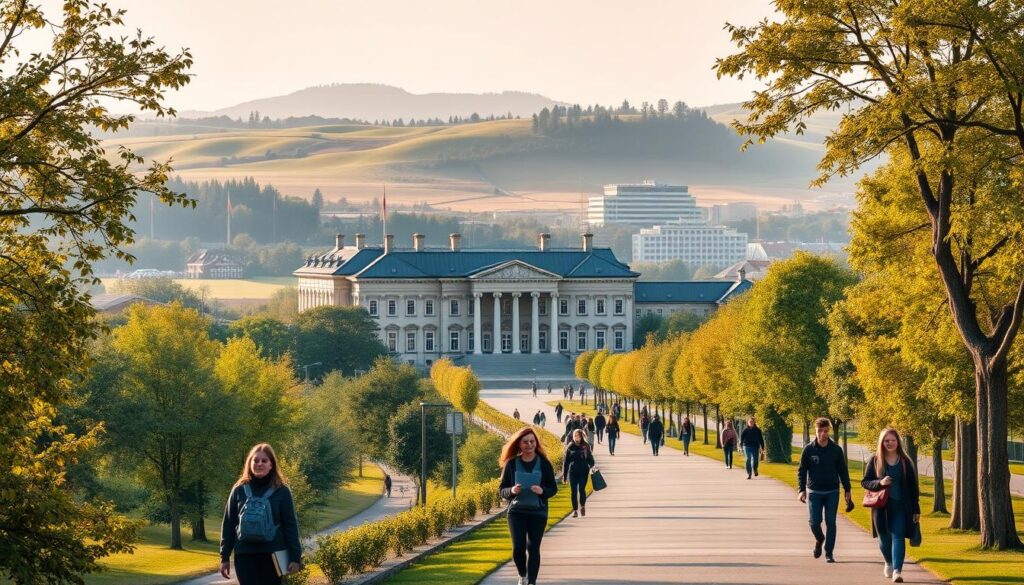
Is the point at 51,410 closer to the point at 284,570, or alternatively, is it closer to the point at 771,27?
the point at 284,570

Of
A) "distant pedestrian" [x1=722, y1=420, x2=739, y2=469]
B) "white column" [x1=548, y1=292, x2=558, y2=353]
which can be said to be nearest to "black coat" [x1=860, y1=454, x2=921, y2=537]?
"distant pedestrian" [x1=722, y1=420, x2=739, y2=469]

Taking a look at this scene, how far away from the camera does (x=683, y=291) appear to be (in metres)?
193

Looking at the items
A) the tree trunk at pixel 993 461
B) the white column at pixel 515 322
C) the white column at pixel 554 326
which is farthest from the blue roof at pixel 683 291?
the tree trunk at pixel 993 461

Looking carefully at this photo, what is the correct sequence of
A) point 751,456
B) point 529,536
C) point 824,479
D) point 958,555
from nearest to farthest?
1. point 529,536
2. point 824,479
3. point 958,555
4. point 751,456

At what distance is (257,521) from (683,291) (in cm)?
17733

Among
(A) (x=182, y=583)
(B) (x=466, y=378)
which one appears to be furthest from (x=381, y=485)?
(A) (x=182, y=583)

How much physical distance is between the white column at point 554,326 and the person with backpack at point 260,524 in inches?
6713

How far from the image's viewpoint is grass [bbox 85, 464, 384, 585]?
2045 inches

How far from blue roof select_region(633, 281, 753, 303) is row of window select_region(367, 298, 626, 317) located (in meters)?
4.24

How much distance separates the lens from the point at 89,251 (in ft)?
75.0

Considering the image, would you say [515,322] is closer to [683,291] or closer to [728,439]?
[683,291]

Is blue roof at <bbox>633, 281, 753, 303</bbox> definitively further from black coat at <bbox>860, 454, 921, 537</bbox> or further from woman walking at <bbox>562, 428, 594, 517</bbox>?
black coat at <bbox>860, 454, 921, 537</bbox>

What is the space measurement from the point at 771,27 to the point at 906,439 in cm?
2116

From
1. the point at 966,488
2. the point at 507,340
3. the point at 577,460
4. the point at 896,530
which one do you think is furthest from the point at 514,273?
the point at 896,530
